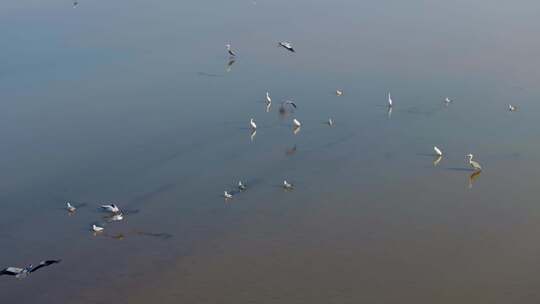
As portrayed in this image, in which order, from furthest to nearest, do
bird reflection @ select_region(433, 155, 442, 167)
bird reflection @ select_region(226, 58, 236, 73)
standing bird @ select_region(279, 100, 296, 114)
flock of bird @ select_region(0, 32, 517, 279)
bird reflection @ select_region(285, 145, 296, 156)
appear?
1. bird reflection @ select_region(226, 58, 236, 73)
2. standing bird @ select_region(279, 100, 296, 114)
3. bird reflection @ select_region(285, 145, 296, 156)
4. bird reflection @ select_region(433, 155, 442, 167)
5. flock of bird @ select_region(0, 32, 517, 279)

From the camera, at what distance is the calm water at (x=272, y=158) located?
11.7 metres

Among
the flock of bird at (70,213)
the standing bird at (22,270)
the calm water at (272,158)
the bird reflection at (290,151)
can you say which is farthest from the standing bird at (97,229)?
the bird reflection at (290,151)

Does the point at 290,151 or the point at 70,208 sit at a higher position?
the point at 290,151

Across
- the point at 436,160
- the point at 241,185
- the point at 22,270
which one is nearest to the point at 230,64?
the point at 241,185

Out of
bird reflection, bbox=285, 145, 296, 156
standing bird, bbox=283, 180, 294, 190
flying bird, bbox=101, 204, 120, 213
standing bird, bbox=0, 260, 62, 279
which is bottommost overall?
standing bird, bbox=0, 260, 62, 279

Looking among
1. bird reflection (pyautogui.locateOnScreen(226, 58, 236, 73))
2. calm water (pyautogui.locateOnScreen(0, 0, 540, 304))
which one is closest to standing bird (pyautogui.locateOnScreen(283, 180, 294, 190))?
calm water (pyautogui.locateOnScreen(0, 0, 540, 304))

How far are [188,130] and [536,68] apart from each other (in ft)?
29.2

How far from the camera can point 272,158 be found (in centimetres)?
1548

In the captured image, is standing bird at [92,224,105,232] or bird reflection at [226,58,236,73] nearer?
standing bird at [92,224,105,232]

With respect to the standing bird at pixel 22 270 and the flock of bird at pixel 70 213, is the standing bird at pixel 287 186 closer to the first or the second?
the flock of bird at pixel 70 213

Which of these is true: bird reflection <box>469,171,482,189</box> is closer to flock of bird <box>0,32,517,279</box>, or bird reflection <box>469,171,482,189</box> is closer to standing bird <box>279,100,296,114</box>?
flock of bird <box>0,32,517,279</box>

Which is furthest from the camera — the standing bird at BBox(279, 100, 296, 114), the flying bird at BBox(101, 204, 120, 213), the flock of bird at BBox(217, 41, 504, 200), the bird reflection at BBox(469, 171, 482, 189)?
the standing bird at BBox(279, 100, 296, 114)

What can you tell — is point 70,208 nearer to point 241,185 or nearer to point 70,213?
point 70,213

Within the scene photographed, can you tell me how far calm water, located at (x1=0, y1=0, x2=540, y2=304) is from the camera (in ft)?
38.3
